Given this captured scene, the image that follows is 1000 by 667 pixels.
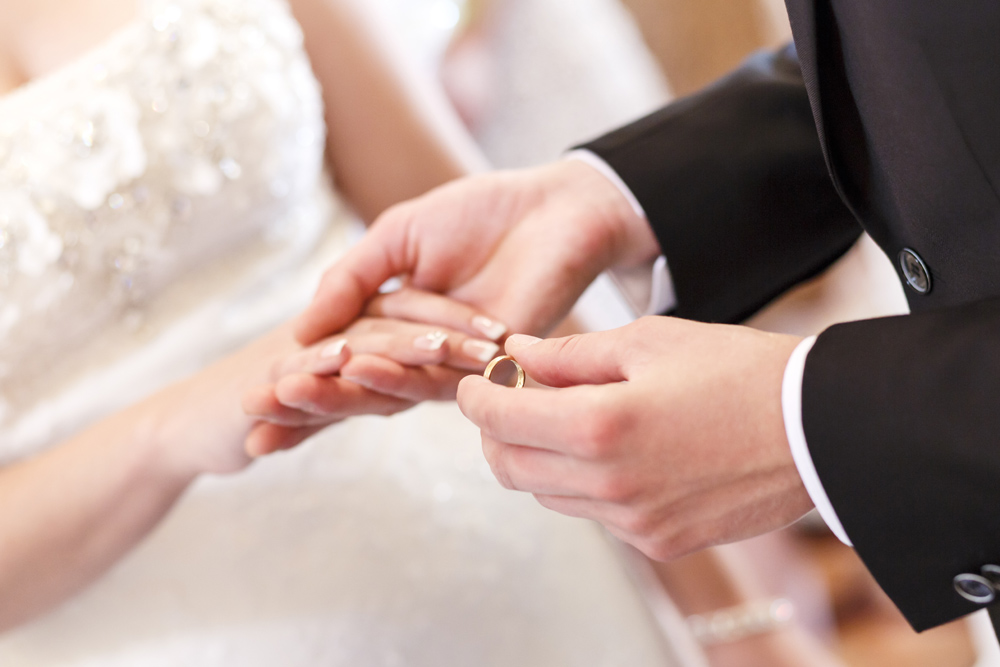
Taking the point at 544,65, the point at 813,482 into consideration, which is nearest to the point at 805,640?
the point at 813,482

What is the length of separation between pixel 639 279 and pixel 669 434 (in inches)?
14.1

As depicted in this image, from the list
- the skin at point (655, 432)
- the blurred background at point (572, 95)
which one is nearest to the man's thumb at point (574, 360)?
the skin at point (655, 432)

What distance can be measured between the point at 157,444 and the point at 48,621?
228 millimetres

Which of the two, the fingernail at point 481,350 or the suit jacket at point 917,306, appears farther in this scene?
the fingernail at point 481,350

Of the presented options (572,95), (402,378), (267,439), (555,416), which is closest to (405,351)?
(402,378)

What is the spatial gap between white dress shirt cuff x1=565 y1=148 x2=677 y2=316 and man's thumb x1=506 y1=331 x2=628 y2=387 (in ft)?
0.86

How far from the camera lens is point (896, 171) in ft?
1.38

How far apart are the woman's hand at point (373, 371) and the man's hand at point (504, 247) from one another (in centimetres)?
3

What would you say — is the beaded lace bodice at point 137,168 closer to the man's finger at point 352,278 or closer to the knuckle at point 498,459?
the man's finger at point 352,278

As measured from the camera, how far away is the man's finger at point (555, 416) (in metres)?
0.36

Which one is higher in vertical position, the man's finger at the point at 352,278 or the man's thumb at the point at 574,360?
the man's finger at the point at 352,278

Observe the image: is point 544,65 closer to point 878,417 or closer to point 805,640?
point 805,640

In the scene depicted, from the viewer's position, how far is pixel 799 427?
37cm

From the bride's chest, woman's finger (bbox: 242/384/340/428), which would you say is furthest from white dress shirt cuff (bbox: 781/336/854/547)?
the bride's chest
